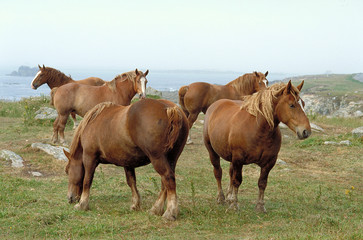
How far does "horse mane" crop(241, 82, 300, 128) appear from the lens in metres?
6.18

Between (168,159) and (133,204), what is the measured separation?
3.58ft

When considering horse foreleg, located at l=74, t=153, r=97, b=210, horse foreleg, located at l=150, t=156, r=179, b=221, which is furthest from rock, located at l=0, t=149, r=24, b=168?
horse foreleg, located at l=150, t=156, r=179, b=221

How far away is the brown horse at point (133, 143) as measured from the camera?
5.78m

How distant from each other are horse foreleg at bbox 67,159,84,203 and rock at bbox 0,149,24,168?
3451 millimetres

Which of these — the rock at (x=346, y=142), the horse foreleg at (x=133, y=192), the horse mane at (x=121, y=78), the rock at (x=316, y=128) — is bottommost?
the rock at (x=316, y=128)

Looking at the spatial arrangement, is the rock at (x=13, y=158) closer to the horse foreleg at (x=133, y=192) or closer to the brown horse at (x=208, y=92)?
the horse foreleg at (x=133, y=192)

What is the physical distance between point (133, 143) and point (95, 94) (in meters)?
6.90

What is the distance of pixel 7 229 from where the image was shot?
5.68 m

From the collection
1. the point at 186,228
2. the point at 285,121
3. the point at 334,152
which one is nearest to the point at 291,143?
the point at 334,152

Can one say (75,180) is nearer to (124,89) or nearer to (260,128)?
(260,128)

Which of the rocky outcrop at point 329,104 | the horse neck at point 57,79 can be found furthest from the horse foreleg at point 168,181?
the rocky outcrop at point 329,104

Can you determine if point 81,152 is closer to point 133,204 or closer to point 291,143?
point 133,204

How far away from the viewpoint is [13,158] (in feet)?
33.0

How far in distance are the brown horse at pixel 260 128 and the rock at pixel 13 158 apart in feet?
16.9
